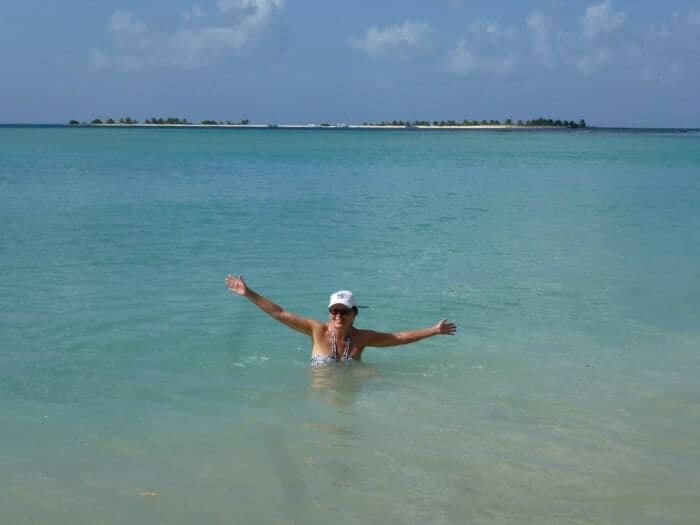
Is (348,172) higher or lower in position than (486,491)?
higher

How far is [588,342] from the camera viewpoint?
31.6ft

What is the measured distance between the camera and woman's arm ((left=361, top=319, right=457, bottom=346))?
23.6 feet

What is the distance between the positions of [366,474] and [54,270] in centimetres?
915

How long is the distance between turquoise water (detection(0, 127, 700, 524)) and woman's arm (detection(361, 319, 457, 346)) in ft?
1.18

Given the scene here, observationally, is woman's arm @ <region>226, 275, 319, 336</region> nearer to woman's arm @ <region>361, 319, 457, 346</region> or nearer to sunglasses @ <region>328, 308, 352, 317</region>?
sunglasses @ <region>328, 308, 352, 317</region>

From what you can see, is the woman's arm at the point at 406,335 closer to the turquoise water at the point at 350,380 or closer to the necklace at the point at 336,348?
the necklace at the point at 336,348

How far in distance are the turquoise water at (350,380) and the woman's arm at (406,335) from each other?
36 centimetres

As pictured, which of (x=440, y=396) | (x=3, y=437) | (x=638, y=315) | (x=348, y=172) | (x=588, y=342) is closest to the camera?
(x=3, y=437)

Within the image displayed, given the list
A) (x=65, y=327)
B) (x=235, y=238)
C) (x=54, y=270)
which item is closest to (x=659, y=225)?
(x=235, y=238)

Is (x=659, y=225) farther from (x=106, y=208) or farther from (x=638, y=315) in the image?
(x=106, y=208)

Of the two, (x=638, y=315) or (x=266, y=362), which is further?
(x=638, y=315)

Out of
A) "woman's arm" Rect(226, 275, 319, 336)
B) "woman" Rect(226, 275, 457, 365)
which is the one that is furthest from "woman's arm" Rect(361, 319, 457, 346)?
"woman's arm" Rect(226, 275, 319, 336)

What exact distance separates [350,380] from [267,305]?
105cm

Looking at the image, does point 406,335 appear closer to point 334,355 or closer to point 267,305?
point 334,355
